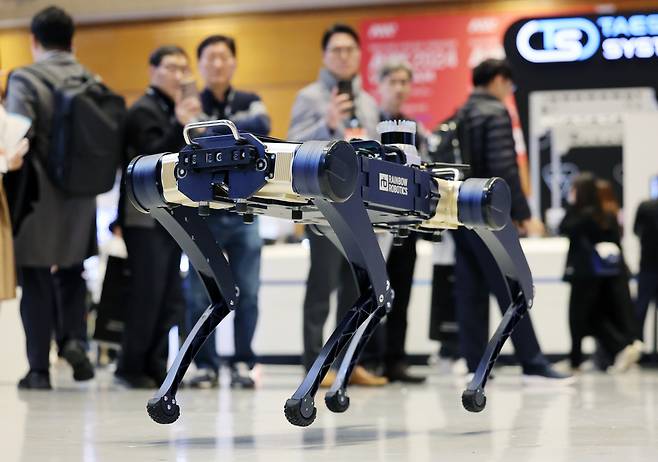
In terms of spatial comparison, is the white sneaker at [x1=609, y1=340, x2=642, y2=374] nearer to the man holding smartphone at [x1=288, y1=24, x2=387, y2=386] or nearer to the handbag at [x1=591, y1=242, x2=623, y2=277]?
the handbag at [x1=591, y1=242, x2=623, y2=277]

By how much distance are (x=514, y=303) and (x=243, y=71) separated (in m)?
7.48

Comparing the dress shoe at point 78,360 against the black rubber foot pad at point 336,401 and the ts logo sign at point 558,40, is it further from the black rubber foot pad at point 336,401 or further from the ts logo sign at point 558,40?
the ts logo sign at point 558,40

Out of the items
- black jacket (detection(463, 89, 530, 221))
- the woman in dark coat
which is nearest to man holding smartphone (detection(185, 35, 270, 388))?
black jacket (detection(463, 89, 530, 221))

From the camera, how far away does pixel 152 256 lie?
4.45 metres

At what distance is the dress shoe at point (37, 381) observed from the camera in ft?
14.8

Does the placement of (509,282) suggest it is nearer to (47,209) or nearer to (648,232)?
(47,209)

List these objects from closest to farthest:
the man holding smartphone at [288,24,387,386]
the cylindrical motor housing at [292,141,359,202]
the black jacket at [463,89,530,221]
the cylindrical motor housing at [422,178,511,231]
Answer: the cylindrical motor housing at [292,141,359,202]
the cylindrical motor housing at [422,178,511,231]
the man holding smartphone at [288,24,387,386]
the black jacket at [463,89,530,221]

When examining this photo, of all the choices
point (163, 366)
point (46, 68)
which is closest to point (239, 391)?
point (163, 366)

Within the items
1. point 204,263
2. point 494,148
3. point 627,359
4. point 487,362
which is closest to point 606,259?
point 627,359

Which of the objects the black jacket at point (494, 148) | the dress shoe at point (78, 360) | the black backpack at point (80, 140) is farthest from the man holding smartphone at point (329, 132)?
→ the dress shoe at point (78, 360)

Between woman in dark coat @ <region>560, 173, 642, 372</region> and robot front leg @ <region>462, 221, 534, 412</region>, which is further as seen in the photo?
woman in dark coat @ <region>560, 173, 642, 372</region>

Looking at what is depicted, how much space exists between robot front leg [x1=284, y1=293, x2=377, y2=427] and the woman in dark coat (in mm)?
4166

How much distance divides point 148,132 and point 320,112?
2.34ft

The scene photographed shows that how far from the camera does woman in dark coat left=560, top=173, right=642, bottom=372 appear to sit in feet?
21.1
